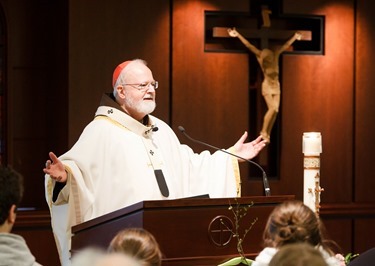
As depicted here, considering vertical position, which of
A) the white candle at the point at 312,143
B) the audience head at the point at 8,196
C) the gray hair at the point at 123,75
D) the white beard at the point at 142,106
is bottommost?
the audience head at the point at 8,196

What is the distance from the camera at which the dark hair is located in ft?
12.0

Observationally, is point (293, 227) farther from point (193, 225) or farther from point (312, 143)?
point (312, 143)

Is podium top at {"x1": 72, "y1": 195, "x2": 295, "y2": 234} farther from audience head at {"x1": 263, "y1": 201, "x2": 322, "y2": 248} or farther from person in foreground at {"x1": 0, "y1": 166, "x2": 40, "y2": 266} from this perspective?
person in foreground at {"x1": 0, "y1": 166, "x2": 40, "y2": 266}

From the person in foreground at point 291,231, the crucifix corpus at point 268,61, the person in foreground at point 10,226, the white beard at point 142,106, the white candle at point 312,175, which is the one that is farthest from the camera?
the crucifix corpus at point 268,61

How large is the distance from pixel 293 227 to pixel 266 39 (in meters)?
A: 5.50

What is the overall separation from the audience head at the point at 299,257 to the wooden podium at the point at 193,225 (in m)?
2.24

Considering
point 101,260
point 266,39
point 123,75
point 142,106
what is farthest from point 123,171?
point 101,260

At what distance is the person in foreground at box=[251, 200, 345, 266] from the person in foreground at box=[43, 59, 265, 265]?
2337mm

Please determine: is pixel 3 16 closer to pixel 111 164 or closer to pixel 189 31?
pixel 189 31

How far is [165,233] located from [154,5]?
4218 mm

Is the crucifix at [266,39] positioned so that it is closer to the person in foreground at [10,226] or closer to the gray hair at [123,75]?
the gray hair at [123,75]

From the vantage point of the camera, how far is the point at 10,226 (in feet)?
12.0

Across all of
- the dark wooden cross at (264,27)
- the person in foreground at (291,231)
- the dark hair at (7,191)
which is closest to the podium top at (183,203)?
the person in foreground at (291,231)

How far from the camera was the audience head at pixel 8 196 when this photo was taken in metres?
3.64
